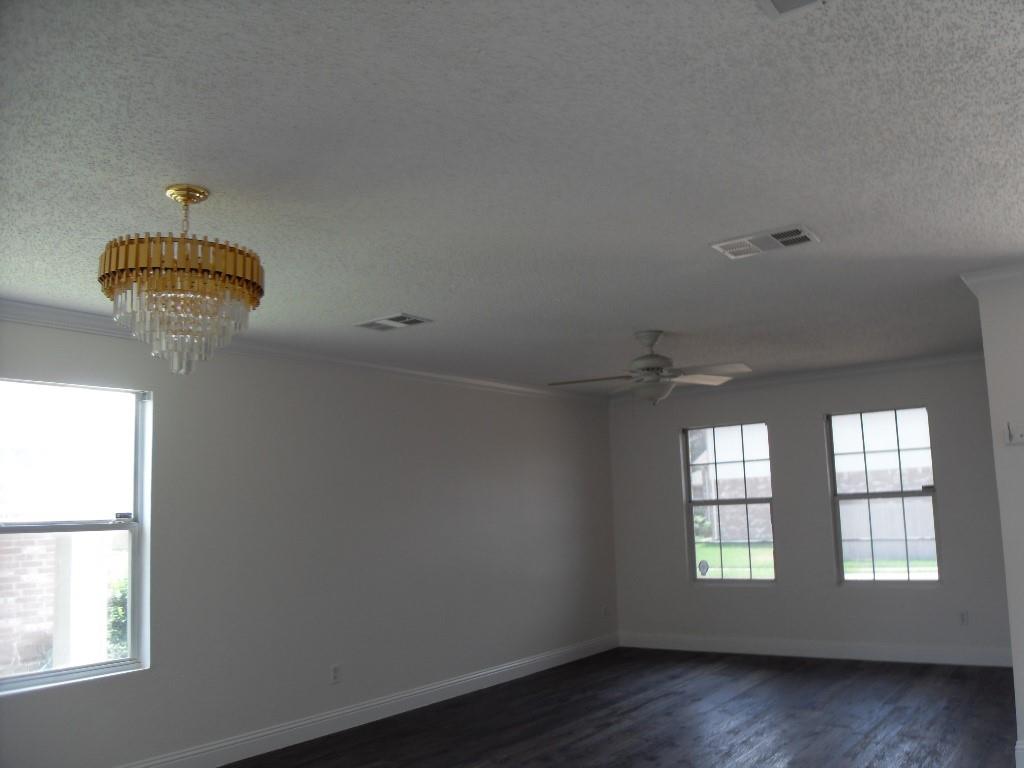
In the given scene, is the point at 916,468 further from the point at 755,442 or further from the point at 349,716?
the point at 349,716

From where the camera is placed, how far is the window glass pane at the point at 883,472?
25.6 feet

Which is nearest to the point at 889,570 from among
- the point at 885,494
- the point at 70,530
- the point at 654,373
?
the point at 885,494

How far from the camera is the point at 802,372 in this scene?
8062mm

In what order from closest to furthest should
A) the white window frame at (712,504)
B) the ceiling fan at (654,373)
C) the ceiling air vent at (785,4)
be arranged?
the ceiling air vent at (785,4) < the ceiling fan at (654,373) < the white window frame at (712,504)

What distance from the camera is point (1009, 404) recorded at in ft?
14.7

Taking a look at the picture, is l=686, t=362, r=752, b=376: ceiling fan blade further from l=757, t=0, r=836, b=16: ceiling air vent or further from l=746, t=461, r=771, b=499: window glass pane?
l=757, t=0, r=836, b=16: ceiling air vent

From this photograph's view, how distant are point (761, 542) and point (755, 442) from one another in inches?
37.4

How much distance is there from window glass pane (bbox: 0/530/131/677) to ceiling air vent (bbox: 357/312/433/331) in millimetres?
1850

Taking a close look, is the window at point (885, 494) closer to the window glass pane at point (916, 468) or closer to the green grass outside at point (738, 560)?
the window glass pane at point (916, 468)

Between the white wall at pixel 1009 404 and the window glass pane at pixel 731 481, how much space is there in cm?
408

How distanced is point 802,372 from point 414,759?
192 inches

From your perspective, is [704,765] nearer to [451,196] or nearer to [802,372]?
[451,196]

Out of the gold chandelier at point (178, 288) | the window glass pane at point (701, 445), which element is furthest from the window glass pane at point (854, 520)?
the gold chandelier at point (178, 288)

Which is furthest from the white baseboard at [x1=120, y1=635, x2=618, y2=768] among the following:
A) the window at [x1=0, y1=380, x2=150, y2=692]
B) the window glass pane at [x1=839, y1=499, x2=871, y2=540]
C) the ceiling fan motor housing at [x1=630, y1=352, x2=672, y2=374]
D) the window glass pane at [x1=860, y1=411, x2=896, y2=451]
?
the window glass pane at [x1=860, y1=411, x2=896, y2=451]
